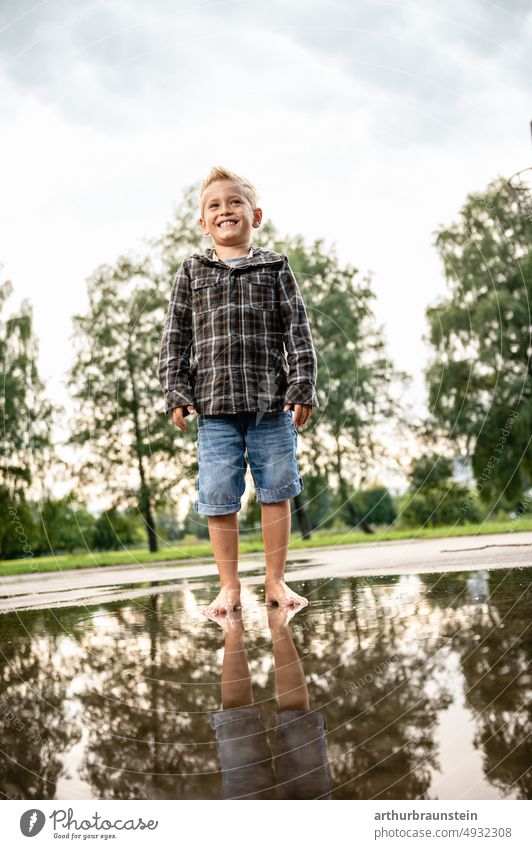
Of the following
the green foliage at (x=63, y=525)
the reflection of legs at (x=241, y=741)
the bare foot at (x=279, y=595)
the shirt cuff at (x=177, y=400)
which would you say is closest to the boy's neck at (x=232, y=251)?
the shirt cuff at (x=177, y=400)

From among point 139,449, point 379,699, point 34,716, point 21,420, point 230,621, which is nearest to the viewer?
point 379,699

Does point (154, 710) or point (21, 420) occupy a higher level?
point (21, 420)

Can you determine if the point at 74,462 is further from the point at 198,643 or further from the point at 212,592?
the point at 198,643

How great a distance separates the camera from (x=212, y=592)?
3146 millimetres

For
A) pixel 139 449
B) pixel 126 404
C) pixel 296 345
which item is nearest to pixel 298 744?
pixel 296 345

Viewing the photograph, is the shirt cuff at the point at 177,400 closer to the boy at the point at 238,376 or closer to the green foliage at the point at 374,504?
the boy at the point at 238,376

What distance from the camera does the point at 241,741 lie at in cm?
121

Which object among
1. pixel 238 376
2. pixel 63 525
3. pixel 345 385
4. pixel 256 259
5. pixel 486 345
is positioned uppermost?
pixel 486 345

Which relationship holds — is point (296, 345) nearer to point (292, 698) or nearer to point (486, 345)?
point (292, 698)

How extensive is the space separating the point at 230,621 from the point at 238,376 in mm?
806

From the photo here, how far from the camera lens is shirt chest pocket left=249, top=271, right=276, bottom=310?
8.38 feet

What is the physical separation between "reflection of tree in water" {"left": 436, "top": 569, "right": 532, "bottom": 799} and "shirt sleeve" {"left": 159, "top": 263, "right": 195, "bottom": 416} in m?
A: 1.14

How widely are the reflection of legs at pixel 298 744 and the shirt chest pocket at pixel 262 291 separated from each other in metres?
1.36
